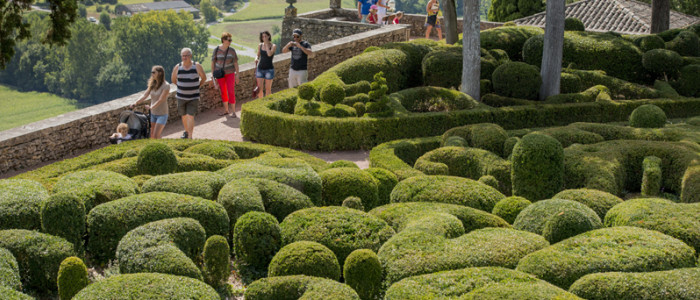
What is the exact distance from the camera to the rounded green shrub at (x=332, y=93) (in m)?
13.0

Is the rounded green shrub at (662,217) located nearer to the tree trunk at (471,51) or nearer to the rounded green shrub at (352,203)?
the rounded green shrub at (352,203)

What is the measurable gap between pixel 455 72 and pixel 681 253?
940 cm

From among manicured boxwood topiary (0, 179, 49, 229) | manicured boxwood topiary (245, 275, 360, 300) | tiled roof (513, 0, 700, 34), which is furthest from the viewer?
tiled roof (513, 0, 700, 34)

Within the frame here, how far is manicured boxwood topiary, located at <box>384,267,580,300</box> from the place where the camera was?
5195 mm

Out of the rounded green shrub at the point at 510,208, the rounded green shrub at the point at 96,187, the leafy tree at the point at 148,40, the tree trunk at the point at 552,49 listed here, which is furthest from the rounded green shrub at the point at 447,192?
the leafy tree at the point at 148,40

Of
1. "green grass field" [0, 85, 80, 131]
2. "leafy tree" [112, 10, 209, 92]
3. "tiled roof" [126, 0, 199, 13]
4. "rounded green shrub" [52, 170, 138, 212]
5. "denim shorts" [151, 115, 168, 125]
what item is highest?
"rounded green shrub" [52, 170, 138, 212]

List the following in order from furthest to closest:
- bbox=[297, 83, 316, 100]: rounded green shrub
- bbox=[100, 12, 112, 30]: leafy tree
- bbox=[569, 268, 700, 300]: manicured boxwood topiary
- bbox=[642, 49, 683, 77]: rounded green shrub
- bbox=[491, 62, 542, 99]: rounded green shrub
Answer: bbox=[100, 12, 112, 30]: leafy tree, bbox=[642, 49, 683, 77]: rounded green shrub, bbox=[491, 62, 542, 99]: rounded green shrub, bbox=[297, 83, 316, 100]: rounded green shrub, bbox=[569, 268, 700, 300]: manicured boxwood topiary

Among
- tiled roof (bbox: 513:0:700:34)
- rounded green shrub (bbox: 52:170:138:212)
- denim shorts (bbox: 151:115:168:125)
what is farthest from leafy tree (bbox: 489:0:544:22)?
rounded green shrub (bbox: 52:170:138:212)

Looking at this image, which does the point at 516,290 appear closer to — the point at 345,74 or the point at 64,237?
the point at 64,237

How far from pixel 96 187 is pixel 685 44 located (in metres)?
14.5

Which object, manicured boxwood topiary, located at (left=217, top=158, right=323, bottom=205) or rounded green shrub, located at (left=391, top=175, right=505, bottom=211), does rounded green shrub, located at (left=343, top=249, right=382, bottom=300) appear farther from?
rounded green shrub, located at (left=391, top=175, right=505, bottom=211)

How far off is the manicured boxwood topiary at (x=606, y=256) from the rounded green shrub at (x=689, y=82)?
10.3m

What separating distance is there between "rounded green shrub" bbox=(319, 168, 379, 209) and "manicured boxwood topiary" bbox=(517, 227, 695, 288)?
8.71ft

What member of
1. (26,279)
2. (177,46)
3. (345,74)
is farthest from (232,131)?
(177,46)
